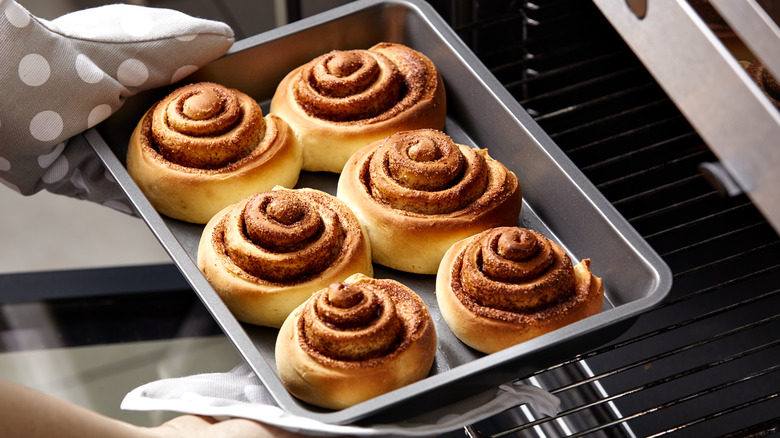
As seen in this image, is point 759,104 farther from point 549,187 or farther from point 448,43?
point 448,43

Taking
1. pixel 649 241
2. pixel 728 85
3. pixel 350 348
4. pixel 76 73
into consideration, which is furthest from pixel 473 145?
pixel 728 85

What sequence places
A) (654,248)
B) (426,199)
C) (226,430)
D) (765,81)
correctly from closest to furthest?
(765,81) < (226,430) < (426,199) < (654,248)

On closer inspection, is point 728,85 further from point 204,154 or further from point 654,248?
point 204,154

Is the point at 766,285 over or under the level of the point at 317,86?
under

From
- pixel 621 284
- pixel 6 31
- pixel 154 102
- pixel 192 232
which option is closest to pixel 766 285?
pixel 621 284

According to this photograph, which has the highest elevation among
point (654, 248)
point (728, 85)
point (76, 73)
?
point (728, 85)

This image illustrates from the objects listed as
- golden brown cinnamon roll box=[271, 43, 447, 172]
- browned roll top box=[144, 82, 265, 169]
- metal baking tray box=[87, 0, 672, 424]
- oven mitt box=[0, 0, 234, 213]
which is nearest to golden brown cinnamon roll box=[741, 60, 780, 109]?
metal baking tray box=[87, 0, 672, 424]
